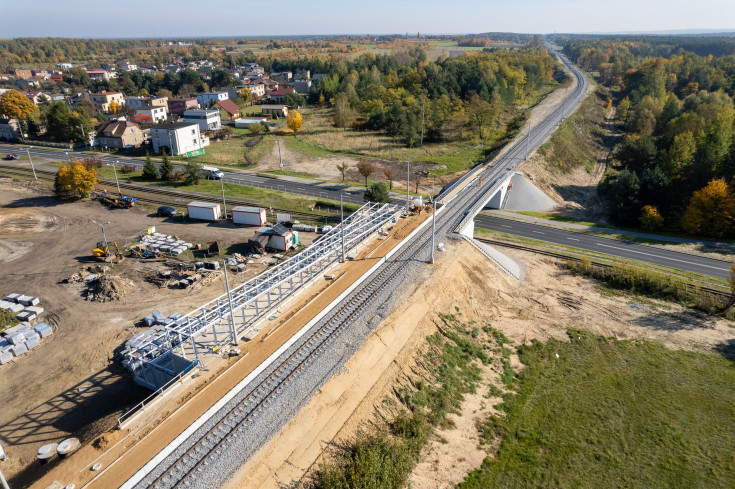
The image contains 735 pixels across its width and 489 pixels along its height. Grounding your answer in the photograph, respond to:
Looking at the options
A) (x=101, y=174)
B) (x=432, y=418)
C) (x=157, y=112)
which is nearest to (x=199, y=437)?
(x=432, y=418)

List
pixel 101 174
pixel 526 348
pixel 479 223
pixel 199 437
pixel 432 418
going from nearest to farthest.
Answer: pixel 199 437, pixel 432 418, pixel 526 348, pixel 479 223, pixel 101 174

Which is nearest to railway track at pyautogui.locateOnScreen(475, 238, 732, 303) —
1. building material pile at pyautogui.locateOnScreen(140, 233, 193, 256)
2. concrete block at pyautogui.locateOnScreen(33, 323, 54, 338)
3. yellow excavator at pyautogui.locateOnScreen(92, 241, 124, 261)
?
building material pile at pyautogui.locateOnScreen(140, 233, 193, 256)

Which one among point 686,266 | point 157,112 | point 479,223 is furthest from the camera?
point 157,112

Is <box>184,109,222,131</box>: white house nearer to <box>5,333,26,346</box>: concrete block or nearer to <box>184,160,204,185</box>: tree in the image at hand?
<box>184,160,204,185</box>: tree

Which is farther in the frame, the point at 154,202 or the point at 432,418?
the point at 154,202

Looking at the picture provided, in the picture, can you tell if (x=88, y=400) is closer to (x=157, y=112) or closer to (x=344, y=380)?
(x=344, y=380)

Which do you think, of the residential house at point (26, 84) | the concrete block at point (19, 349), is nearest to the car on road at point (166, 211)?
the concrete block at point (19, 349)

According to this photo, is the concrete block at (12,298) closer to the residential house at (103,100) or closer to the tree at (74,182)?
the tree at (74,182)
